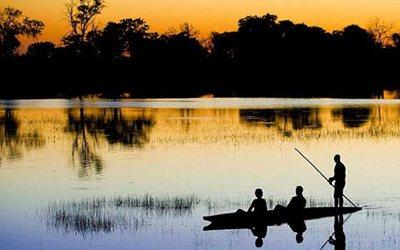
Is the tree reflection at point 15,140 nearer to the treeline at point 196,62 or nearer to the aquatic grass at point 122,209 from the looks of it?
the aquatic grass at point 122,209

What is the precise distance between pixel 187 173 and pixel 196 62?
103 meters

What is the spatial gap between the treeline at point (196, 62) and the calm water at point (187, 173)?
6214 centimetres

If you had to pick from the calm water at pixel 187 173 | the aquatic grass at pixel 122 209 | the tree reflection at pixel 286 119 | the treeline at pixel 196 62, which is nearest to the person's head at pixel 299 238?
the calm water at pixel 187 173

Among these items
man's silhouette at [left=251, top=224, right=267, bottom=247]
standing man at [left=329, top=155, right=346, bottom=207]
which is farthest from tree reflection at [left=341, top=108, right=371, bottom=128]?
man's silhouette at [left=251, top=224, right=267, bottom=247]

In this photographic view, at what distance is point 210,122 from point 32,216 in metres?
38.3

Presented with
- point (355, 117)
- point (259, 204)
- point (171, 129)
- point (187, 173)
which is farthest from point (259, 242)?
point (355, 117)

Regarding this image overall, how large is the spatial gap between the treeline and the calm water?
62138 mm

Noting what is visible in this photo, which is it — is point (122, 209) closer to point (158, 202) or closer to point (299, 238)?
point (158, 202)

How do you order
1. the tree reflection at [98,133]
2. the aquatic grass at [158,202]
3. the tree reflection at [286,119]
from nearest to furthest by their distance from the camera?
the aquatic grass at [158,202], the tree reflection at [98,133], the tree reflection at [286,119]

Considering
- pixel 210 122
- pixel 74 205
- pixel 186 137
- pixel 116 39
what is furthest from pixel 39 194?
pixel 116 39

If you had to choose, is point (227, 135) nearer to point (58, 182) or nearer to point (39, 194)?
point (58, 182)

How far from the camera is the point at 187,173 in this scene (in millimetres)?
31969

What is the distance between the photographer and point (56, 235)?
19.8 metres

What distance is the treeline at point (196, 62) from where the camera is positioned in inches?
4929
